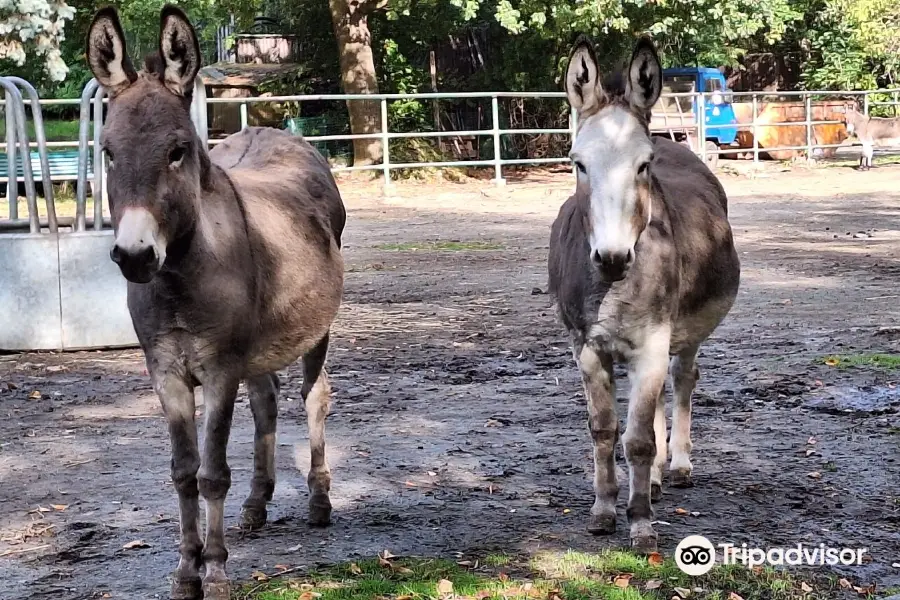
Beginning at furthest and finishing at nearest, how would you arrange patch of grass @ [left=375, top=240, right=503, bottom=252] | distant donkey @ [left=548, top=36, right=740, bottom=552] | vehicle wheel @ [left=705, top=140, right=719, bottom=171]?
vehicle wheel @ [left=705, top=140, right=719, bottom=171] < patch of grass @ [left=375, top=240, right=503, bottom=252] < distant donkey @ [left=548, top=36, right=740, bottom=552]

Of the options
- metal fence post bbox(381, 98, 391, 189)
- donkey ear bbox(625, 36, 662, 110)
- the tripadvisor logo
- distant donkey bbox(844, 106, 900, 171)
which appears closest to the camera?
the tripadvisor logo

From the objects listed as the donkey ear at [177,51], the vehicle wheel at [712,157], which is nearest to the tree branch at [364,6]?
the vehicle wheel at [712,157]

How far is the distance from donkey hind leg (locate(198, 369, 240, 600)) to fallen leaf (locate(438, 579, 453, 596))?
81 cm

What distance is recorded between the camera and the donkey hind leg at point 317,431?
5.24 m

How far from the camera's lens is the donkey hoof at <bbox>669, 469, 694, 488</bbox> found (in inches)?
225

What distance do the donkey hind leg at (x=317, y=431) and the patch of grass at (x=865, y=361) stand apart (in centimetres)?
403

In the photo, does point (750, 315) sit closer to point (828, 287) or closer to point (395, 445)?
point (828, 287)

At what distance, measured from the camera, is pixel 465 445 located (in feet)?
21.2

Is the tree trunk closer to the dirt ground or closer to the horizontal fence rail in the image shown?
the horizontal fence rail

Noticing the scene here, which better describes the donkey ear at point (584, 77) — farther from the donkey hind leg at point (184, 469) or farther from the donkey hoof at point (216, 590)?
the donkey hoof at point (216, 590)

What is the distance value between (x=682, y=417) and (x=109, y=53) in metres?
3.40

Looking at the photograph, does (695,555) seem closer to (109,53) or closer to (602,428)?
(602,428)

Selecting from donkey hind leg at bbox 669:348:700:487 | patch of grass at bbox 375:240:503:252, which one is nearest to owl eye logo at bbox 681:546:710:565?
donkey hind leg at bbox 669:348:700:487

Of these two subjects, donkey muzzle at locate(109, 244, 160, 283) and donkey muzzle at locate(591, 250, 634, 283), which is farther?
donkey muzzle at locate(591, 250, 634, 283)
